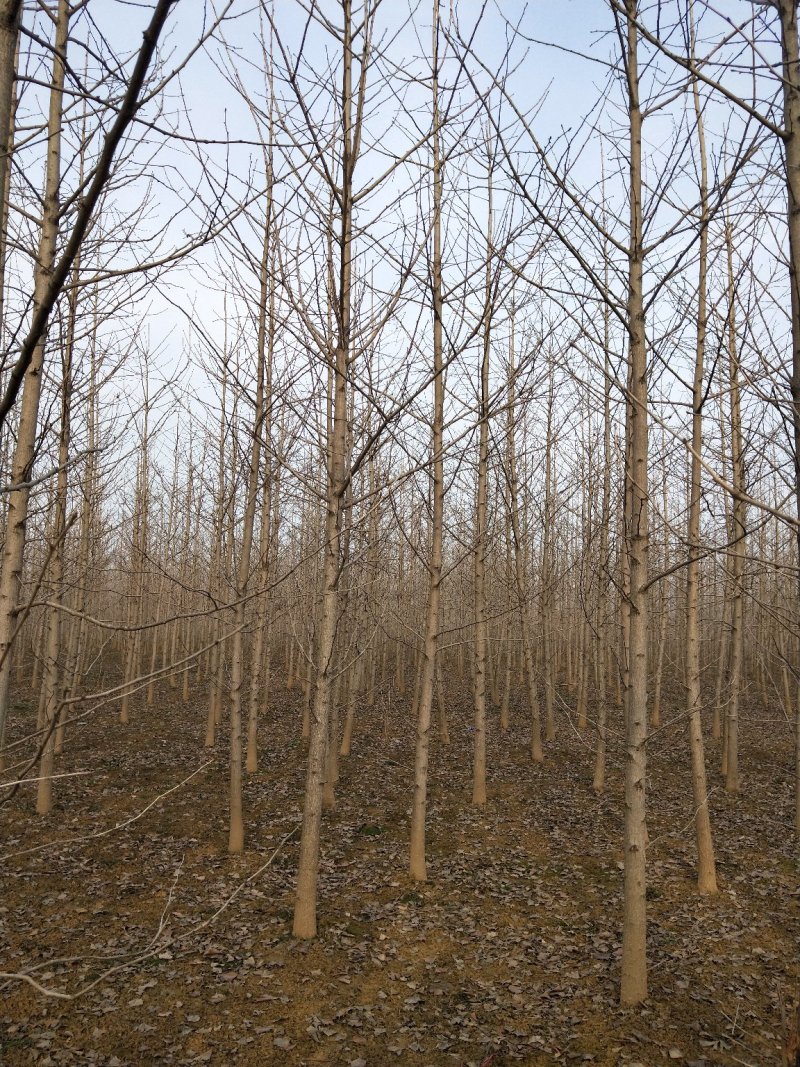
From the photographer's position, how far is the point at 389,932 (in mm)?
5637

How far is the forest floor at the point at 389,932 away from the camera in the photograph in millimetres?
4137

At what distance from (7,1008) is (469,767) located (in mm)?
7868

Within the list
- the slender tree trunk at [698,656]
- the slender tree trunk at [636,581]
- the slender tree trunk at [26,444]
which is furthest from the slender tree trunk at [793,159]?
the slender tree trunk at [698,656]

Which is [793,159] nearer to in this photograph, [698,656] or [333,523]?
[333,523]

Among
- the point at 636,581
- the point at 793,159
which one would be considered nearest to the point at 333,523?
the point at 636,581

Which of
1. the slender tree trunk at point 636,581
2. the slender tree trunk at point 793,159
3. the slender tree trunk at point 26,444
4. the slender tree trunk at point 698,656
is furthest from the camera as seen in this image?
the slender tree trunk at point 698,656

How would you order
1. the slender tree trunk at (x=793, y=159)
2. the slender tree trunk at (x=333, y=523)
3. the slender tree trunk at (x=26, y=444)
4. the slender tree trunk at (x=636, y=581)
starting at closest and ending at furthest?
the slender tree trunk at (x=26, y=444) < the slender tree trunk at (x=793, y=159) < the slender tree trunk at (x=636, y=581) < the slender tree trunk at (x=333, y=523)

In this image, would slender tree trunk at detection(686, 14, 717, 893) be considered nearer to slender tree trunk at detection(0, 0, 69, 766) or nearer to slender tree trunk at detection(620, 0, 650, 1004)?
slender tree trunk at detection(620, 0, 650, 1004)

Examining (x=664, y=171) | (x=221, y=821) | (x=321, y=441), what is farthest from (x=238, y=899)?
(x=664, y=171)

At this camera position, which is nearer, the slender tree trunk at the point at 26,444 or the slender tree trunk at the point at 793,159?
the slender tree trunk at the point at 26,444

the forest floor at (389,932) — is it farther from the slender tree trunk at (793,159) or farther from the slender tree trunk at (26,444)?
the slender tree trunk at (793,159)

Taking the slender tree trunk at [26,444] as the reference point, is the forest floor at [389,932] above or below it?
below

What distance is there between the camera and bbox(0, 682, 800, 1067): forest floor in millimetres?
4137

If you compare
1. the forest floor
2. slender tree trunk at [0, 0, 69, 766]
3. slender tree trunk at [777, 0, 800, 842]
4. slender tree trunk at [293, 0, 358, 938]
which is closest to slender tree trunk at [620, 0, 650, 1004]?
the forest floor
